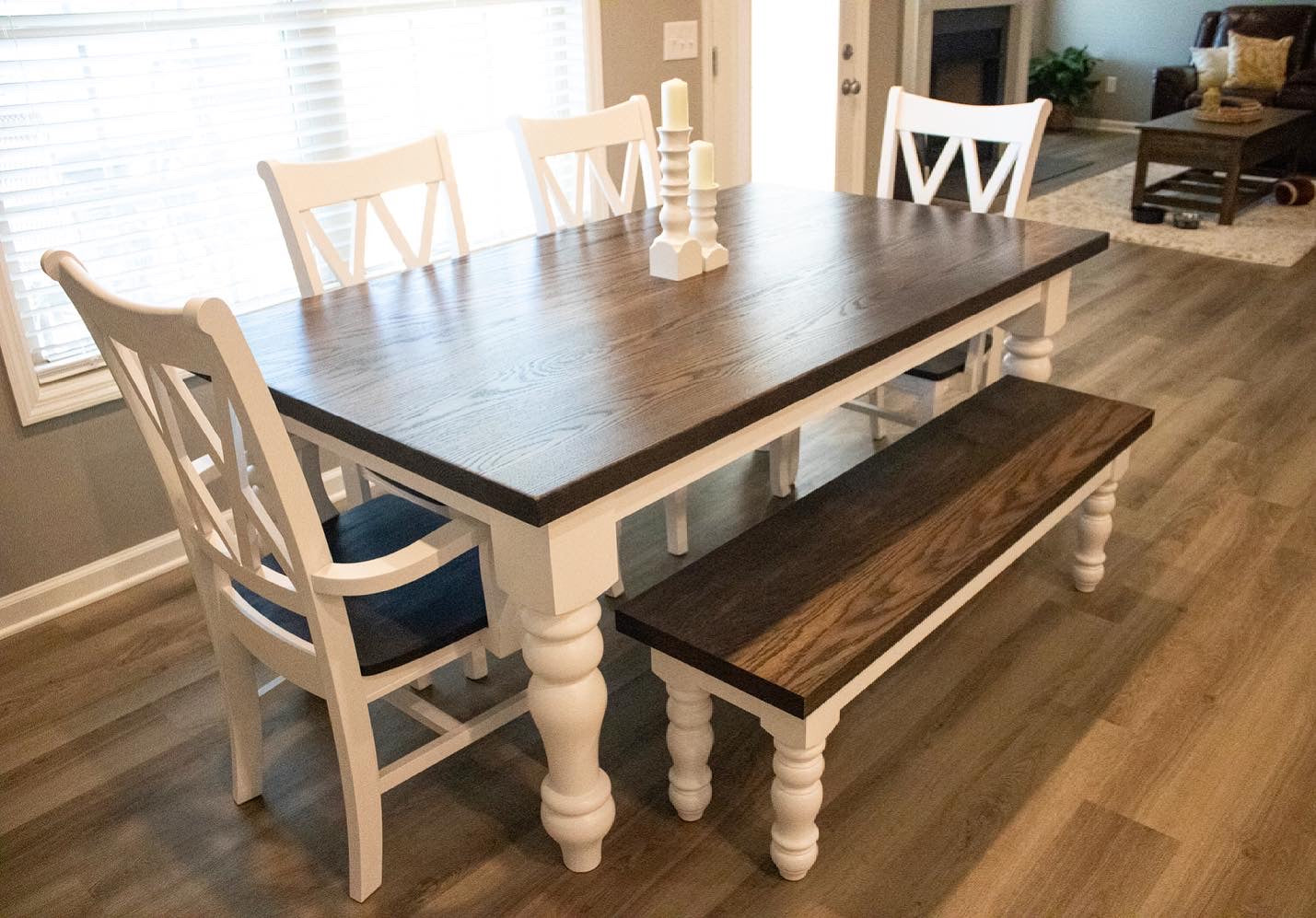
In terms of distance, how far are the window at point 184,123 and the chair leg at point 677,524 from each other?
3.81 feet

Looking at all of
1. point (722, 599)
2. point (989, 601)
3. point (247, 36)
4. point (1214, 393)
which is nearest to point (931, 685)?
point (989, 601)

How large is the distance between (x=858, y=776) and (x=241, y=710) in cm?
111

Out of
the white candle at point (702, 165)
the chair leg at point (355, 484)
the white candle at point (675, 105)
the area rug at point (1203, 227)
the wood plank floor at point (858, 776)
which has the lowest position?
the wood plank floor at point (858, 776)

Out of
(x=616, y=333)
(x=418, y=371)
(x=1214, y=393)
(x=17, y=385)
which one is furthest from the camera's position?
(x=1214, y=393)

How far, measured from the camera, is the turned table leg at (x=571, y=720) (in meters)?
1.57

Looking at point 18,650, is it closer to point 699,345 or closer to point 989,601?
point 699,345

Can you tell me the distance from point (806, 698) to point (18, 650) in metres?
1.90

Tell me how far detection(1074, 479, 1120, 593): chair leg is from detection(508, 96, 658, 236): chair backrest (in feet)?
4.44

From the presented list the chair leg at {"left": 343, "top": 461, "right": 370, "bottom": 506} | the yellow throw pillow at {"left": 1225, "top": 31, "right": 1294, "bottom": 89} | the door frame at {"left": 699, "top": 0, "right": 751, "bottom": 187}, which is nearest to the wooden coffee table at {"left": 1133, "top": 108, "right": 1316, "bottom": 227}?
the yellow throw pillow at {"left": 1225, "top": 31, "right": 1294, "bottom": 89}

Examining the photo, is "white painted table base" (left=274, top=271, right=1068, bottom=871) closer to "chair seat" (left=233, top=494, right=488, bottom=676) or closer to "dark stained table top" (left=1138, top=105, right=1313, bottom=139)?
"chair seat" (left=233, top=494, right=488, bottom=676)

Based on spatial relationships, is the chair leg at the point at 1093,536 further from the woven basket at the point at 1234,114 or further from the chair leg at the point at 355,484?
the woven basket at the point at 1234,114

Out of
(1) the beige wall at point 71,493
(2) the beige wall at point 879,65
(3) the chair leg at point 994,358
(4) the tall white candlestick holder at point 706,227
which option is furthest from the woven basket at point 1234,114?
(1) the beige wall at point 71,493

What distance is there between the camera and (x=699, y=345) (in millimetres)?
1842

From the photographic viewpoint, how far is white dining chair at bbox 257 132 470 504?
2248 mm
